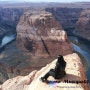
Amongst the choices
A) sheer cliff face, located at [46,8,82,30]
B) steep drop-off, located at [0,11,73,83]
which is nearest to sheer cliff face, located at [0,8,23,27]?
sheer cliff face, located at [46,8,82,30]

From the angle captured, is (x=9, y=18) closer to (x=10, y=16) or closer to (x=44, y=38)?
(x=10, y=16)

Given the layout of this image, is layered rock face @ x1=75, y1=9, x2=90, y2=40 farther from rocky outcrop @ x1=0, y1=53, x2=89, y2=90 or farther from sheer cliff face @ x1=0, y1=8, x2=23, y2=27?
rocky outcrop @ x1=0, y1=53, x2=89, y2=90

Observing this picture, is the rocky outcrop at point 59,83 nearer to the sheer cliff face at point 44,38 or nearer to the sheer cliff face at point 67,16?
the sheer cliff face at point 44,38

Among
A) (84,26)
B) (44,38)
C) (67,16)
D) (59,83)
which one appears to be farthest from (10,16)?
(59,83)

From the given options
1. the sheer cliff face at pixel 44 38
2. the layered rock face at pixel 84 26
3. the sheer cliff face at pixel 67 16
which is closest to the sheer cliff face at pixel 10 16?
the sheer cliff face at pixel 67 16

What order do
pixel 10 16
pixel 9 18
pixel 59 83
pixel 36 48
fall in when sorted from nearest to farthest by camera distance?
pixel 59 83 < pixel 36 48 < pixel 9 18 < pixel 10 16
